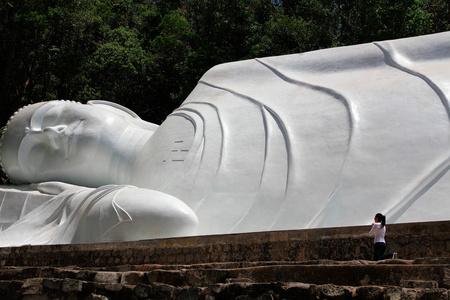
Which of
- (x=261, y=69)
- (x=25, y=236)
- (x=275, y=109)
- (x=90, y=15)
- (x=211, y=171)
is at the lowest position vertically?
(x=25, y=236)

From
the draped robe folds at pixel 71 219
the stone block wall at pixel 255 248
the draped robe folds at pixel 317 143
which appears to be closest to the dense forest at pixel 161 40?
the draped robe folds at pixel 317 143

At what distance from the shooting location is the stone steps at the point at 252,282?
317cm

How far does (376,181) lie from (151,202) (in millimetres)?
2302

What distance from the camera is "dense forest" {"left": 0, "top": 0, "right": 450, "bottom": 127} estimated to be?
53.9ft

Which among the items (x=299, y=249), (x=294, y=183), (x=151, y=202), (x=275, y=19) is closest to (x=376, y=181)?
(x=294, y=183)

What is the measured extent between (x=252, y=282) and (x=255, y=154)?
322 centimetres

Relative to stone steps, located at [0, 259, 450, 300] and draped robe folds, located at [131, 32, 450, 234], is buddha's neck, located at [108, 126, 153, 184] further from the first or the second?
stone steps, located at [0, 259, 450, 300]

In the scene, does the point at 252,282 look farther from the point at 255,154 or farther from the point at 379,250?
the point at 255,154

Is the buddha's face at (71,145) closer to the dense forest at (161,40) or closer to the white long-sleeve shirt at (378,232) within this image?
the white long-sleeve shirt at (378,232)

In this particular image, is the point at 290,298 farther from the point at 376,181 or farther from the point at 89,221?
the point at 89,221

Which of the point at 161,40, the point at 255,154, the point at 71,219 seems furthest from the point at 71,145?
the point at 161,40

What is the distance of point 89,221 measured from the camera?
22.1 ft

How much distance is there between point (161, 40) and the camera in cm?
1908

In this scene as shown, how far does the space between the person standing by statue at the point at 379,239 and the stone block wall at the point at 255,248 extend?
0.54 ft
